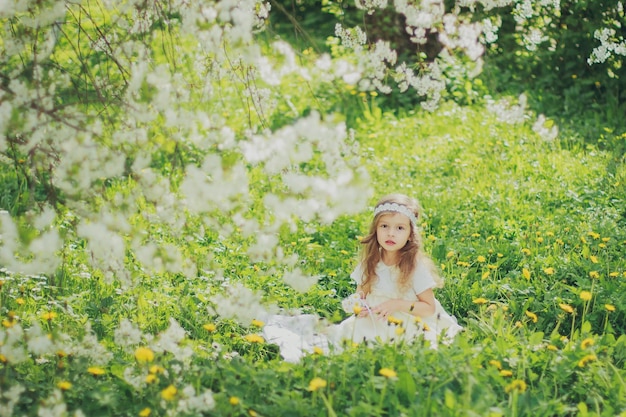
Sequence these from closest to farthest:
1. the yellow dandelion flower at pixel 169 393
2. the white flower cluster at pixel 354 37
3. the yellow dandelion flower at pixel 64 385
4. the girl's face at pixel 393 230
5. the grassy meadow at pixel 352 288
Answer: the yellow dandelion flower at pixel 169 393
the yellow dandelion flower at pixel 64 385
the grassy meadow at pixel 352 288
the white flower cluster at pixel 354 37
the girl's face at pixel 393 230

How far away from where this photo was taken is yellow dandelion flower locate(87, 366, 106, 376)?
2.47 meters

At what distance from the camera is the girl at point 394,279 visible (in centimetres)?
343

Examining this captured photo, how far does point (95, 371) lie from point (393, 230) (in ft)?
→ 5.05

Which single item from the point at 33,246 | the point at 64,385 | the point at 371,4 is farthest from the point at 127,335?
the point at 371,4

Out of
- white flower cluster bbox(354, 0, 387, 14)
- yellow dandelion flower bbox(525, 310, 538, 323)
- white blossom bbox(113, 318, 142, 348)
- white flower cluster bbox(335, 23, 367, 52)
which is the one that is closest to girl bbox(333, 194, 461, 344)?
yellow dandelion flower bbox(525, 310, 538, 323)

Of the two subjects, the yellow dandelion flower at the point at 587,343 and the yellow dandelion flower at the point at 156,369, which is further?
the yellow dandelion flower at the point at 587,343

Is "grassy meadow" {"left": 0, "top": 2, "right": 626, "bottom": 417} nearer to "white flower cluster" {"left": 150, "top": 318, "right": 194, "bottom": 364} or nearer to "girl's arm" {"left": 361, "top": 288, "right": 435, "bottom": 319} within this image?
"white flower cluster" {"left": 150, "top": 318, "right": 194, "bottom": 364}

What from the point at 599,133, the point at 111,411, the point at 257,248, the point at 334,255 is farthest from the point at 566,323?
the point at 599,133

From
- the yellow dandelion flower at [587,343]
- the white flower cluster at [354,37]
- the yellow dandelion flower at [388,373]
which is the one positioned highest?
the white flower cluster at [354,37]

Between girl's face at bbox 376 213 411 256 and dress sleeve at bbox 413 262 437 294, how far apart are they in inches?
5.4

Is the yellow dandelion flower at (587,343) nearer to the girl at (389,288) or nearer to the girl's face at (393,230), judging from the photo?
the girl at (389,288)

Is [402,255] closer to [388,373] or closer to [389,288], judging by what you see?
[389,288]

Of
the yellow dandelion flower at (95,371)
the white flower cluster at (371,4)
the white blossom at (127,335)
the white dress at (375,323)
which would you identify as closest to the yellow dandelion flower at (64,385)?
the yellow dandelion flower at (95,371)

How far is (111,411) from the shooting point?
2428mm
